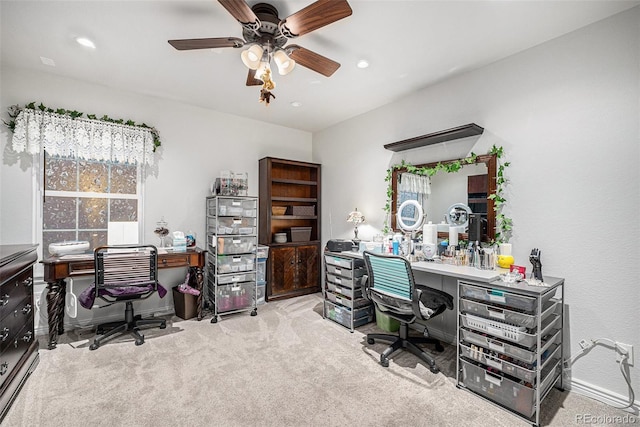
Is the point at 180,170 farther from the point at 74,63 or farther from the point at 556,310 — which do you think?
the point at 556,310

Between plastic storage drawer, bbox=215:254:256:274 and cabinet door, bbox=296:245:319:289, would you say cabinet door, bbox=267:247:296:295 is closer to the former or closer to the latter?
cabinet door, bbox=296:245:319:289

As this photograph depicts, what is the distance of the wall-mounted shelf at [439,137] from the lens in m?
2.61

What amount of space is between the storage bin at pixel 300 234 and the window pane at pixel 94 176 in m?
2.33

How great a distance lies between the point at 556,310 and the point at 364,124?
2.86 m

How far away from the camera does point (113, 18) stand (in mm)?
2055

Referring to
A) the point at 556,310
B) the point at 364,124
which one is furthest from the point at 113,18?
the point at 556,310

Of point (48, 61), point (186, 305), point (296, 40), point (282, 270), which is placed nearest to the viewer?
point (296, 40)

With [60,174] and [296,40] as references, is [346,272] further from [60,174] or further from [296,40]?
[60,174]

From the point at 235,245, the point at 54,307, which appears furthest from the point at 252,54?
the point at 54,307

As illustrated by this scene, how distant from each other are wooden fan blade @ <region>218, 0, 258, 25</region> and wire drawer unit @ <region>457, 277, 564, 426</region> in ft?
7.34

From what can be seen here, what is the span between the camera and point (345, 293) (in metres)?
3.15

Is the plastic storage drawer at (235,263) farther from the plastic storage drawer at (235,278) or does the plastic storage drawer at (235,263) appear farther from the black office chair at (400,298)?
the black office chair at (400,298)

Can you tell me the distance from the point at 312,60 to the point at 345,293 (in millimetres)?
2264

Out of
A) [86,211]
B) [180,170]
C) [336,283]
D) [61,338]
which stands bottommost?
[61,338]
